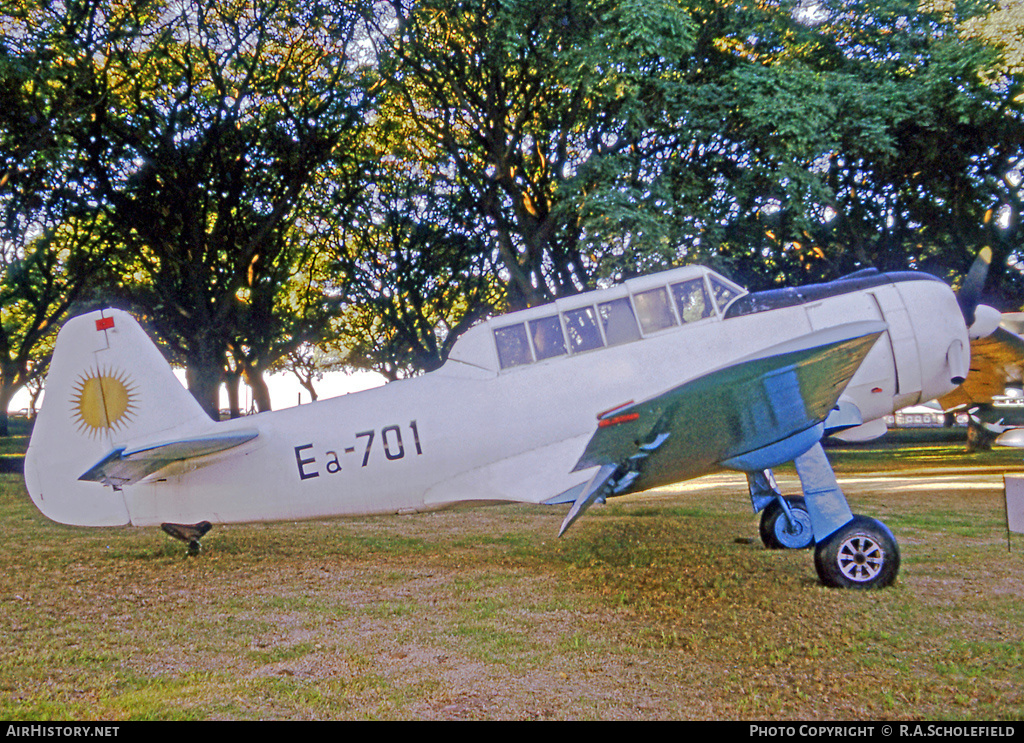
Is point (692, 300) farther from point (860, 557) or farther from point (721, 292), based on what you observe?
point (860, 557)

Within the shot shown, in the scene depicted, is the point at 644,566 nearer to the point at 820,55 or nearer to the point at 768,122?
the point at 768,122

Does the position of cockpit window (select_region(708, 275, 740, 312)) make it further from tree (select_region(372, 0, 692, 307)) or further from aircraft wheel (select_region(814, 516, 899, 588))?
tree (select_region(372, 0, 692, 307))

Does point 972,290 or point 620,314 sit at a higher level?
point 620,314

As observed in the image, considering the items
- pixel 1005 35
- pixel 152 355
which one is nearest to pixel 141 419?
pixel 152 355

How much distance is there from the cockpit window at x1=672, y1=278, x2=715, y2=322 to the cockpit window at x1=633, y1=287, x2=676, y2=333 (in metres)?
0.10

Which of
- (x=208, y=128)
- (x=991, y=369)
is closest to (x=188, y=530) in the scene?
(x=991, y=369)

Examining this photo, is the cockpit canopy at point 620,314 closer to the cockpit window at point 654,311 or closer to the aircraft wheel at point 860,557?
the cockpit window at point 654,311

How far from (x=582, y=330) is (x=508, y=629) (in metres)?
2.86

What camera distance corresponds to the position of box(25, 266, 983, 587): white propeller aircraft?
6371 millimetres

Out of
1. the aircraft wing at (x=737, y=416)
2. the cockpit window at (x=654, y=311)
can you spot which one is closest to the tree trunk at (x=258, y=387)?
the cockpit window at (x=654, y=311)

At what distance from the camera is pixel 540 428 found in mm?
6641

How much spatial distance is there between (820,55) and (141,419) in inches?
561

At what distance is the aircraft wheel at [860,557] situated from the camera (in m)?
5.98
